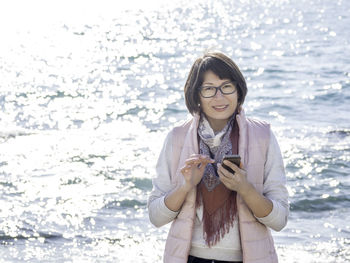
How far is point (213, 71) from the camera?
3480mm

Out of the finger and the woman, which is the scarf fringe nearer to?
the woman

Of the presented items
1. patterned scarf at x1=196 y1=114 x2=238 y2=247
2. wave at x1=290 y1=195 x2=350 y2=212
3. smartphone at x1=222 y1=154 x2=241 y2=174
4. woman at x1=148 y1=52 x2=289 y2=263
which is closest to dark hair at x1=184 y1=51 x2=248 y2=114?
woman at x1=148 y1=52 x2=289 y2=263

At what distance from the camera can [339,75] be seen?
16359 mm

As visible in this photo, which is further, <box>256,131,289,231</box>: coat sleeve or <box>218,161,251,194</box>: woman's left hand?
<box>256,131,289,231</box>: coat sleeve

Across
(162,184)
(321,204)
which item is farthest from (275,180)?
(321,204)

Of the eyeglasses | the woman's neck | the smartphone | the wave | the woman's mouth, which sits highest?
the eyeglasses

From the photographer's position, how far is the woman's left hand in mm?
3277

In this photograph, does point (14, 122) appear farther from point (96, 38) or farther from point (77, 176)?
point (96, 38)

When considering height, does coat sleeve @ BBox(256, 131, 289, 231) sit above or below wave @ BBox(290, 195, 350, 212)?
above

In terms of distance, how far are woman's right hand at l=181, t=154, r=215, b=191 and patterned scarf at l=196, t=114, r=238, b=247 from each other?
110mm

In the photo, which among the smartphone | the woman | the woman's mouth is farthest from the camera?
the woman's mouth

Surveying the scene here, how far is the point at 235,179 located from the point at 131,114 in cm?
1014

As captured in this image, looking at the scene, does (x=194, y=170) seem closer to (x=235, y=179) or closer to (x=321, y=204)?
(x=235, y=179)

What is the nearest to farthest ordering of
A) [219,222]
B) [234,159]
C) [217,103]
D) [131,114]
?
[234,159] < [219,222] < [217,103] < [131,114]
